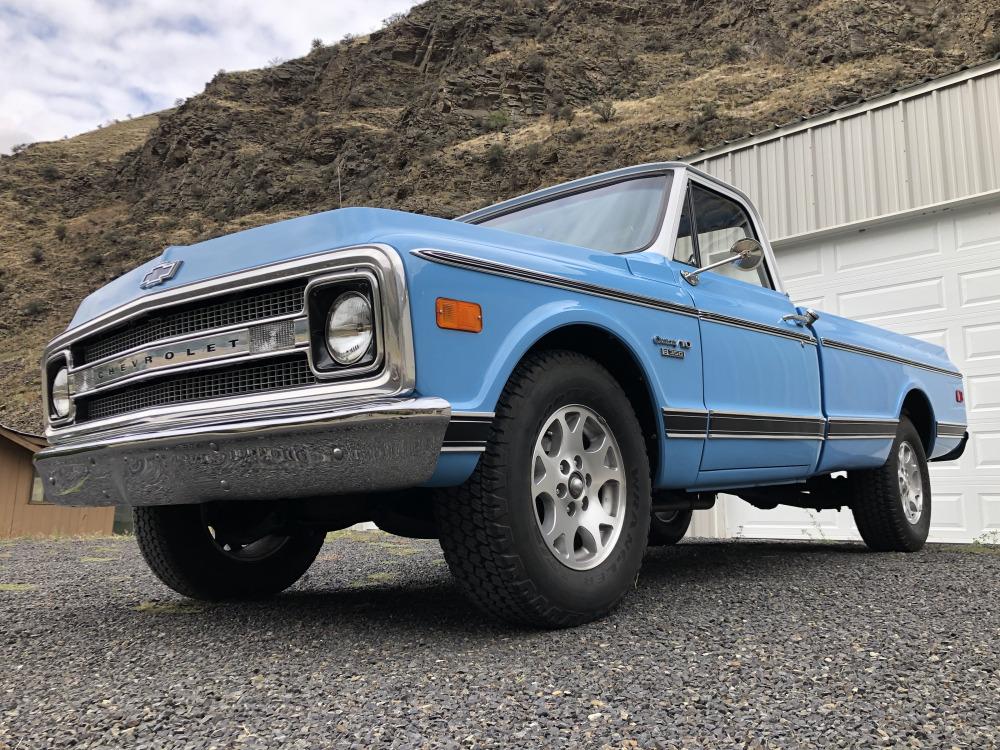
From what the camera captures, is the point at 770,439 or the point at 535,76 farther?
the point at 535,76

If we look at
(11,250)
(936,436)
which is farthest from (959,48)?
(11,250)

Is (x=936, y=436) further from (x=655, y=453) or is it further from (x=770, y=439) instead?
(x=655, y=453)

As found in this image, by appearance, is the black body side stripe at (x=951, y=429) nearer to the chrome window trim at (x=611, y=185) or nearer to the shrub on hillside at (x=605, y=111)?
the chrome window trim at (x=611, y=185)

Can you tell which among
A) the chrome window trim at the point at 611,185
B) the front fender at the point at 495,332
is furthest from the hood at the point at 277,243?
the chrome window trim at the point at 611,185

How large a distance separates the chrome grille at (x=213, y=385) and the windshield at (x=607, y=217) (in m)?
1.83

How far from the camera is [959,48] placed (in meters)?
34.6

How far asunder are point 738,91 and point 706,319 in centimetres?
3661

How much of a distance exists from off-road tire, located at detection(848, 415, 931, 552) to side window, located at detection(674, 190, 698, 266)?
2.23 m

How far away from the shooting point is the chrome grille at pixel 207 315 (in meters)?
2.68

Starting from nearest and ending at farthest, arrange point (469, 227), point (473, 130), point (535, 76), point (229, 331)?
1. point (229, 331)
2. point (469, 227)
3. point (473, 130)
4. point (535, 76)

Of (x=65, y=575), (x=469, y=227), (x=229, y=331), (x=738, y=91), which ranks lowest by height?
(x=65, y=575)

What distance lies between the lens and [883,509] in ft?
17.5

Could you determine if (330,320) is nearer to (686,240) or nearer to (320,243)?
(320,243)

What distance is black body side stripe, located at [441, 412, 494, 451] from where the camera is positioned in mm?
2484
